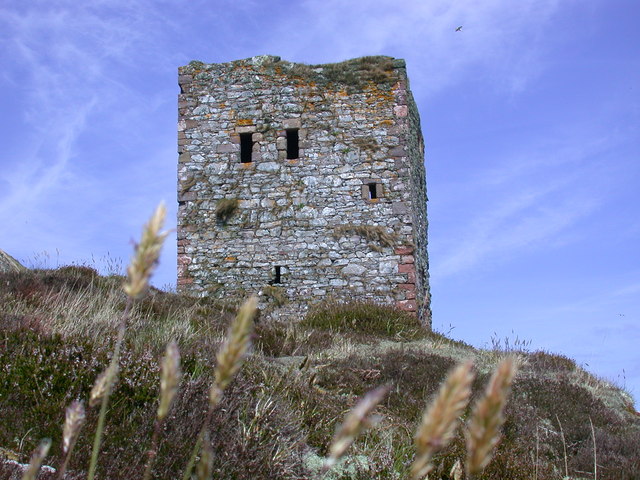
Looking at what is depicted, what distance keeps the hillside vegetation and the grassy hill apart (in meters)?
0.01

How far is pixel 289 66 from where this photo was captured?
44.2 feet

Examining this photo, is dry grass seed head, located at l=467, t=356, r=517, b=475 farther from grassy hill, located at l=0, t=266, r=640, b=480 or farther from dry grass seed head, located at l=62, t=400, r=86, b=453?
grassy hill, located at l=0, t=266, r=640, b=480

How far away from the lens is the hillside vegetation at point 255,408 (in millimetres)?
3547

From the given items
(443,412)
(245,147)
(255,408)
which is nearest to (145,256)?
(443,412)

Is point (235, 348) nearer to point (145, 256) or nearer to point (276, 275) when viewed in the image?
point (145, 256)

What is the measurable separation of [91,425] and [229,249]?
30.6 ft

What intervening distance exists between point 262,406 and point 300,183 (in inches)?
345

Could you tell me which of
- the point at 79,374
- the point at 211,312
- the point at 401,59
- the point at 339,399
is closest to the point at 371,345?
the point at 211,312

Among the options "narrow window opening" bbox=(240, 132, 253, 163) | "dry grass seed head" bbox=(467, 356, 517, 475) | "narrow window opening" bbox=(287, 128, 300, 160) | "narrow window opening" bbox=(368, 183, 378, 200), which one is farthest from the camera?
"narrow window opening" bbox=(240, 132, 253, 163)

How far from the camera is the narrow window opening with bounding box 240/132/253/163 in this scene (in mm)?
13281

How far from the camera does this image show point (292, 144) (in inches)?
520

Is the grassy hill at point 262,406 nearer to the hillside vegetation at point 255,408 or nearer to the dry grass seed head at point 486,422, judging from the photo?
the hillside vegetation at point 255,408

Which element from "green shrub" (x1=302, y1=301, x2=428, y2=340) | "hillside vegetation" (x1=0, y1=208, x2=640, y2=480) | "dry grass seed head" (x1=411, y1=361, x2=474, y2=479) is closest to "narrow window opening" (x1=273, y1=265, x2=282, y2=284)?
"green shrub" (x1=302, y1=301, x2=428, y2=340)

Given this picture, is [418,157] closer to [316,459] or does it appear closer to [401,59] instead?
[401,59]
